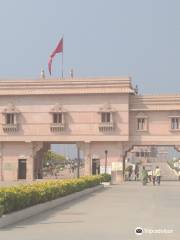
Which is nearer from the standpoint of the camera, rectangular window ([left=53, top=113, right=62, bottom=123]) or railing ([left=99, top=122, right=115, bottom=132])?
railing ([left=99, top=122, right=115, bottom=132])

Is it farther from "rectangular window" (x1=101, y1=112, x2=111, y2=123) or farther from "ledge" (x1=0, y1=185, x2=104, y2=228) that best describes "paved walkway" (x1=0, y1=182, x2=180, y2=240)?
"rectangular window" (x1=101, y1=112, x2=111, y2=123)

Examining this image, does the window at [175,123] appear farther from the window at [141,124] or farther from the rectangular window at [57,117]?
the rectangular window at [57,117]

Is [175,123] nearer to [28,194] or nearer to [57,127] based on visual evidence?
[57,127]

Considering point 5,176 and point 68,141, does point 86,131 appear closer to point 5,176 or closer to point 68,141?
point 68,141

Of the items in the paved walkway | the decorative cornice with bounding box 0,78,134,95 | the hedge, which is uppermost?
the decorative cornice with bounding box 0,78,134,95

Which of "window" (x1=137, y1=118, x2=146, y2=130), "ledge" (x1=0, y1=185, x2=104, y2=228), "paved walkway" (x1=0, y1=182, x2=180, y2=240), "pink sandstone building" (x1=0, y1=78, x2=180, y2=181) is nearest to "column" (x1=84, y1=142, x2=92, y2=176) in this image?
"pink sandstone building" (x1=0, y1=78, x2=180, y2=181)

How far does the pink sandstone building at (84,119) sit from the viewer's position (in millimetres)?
43844

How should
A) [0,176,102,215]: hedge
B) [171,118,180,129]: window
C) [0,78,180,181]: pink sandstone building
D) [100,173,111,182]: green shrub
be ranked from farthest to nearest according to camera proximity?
[171,118,180,129]: window
[0,78,180,181]: pink sandstone building
[100,173,111,182]: green shrub
[0,176,102,215]: hedge

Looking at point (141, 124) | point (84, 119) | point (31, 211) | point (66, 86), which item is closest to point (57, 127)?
point (84, 119)

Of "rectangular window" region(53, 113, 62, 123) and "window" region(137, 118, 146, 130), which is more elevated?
"rectangular window" region(53, 113, 62, 123)

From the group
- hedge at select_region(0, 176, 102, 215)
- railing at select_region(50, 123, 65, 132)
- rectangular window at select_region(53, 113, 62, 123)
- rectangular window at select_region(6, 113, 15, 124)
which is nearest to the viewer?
hedge at select_region(0, 176, 102, 215)

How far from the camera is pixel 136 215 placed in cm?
1549

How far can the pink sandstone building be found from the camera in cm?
4384

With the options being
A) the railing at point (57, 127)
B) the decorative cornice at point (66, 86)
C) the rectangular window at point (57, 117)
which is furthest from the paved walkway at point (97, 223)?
the rectangular window at point (57, 117)
